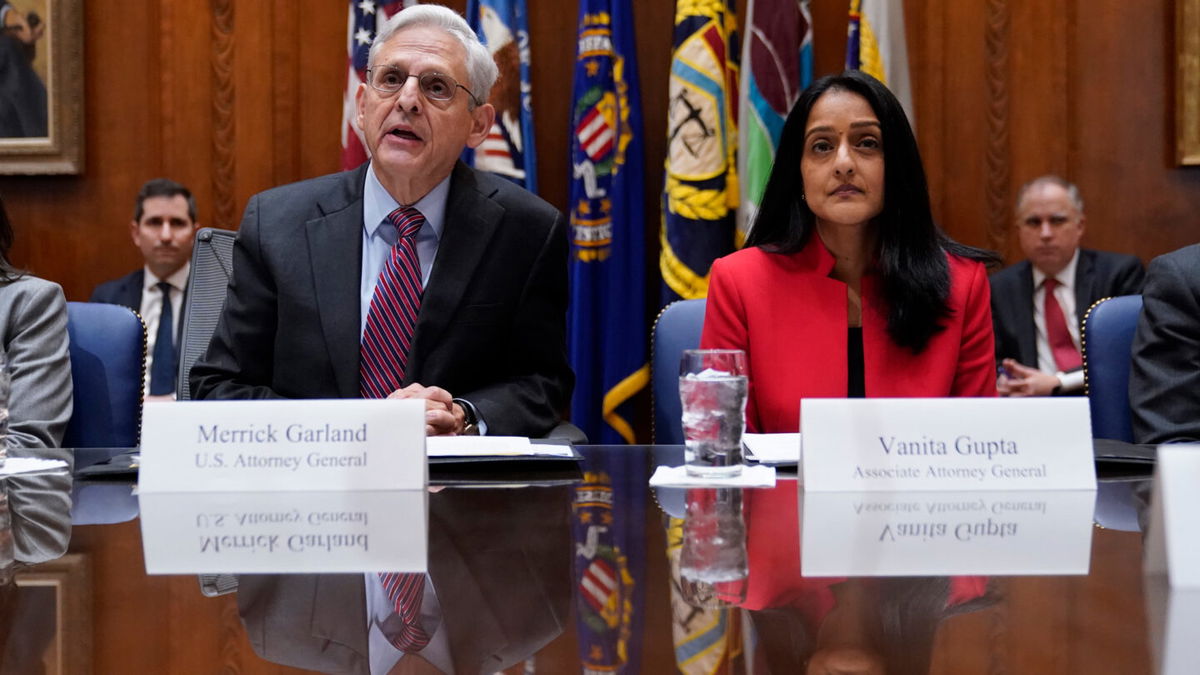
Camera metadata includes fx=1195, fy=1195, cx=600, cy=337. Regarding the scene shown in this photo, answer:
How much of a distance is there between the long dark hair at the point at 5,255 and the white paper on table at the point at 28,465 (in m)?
1.05

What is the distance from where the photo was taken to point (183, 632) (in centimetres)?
86

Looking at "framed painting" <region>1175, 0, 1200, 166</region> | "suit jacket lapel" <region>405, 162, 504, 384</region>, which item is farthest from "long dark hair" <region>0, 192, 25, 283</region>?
"framed painting" <region>1175, 0, 1200, 166</region>

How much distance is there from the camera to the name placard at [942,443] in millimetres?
1423

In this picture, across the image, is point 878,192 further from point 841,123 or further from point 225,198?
point 225,198

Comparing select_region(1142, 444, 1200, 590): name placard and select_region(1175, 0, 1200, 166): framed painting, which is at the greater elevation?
select_region(1175, 0, 1200, 166): framed painting

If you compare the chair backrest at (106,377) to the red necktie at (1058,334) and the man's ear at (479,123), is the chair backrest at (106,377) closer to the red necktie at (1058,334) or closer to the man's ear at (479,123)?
the man's ear at (479,123)

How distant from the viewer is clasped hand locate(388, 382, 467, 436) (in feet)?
6.74

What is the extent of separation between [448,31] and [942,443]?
1.58m

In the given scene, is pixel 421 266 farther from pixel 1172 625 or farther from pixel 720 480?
pixel 1172 625

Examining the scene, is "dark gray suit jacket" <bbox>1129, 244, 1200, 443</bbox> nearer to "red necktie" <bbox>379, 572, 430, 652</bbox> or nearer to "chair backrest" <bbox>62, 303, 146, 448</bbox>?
"red necktie" <bbox>379, 572, 430, 652</bbox>

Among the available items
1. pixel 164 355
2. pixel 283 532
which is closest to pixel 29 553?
pixel 283 532

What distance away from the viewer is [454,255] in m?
2.48

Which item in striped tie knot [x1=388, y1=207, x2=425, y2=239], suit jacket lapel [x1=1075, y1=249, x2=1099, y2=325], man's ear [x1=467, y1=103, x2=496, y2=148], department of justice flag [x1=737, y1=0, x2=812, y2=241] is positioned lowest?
suit jacket lapel [x1=1075, y1=249, x2=1099, y2=325]

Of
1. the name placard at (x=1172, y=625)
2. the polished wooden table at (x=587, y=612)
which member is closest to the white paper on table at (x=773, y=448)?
the polished wooden table at (x=587, y=612)
